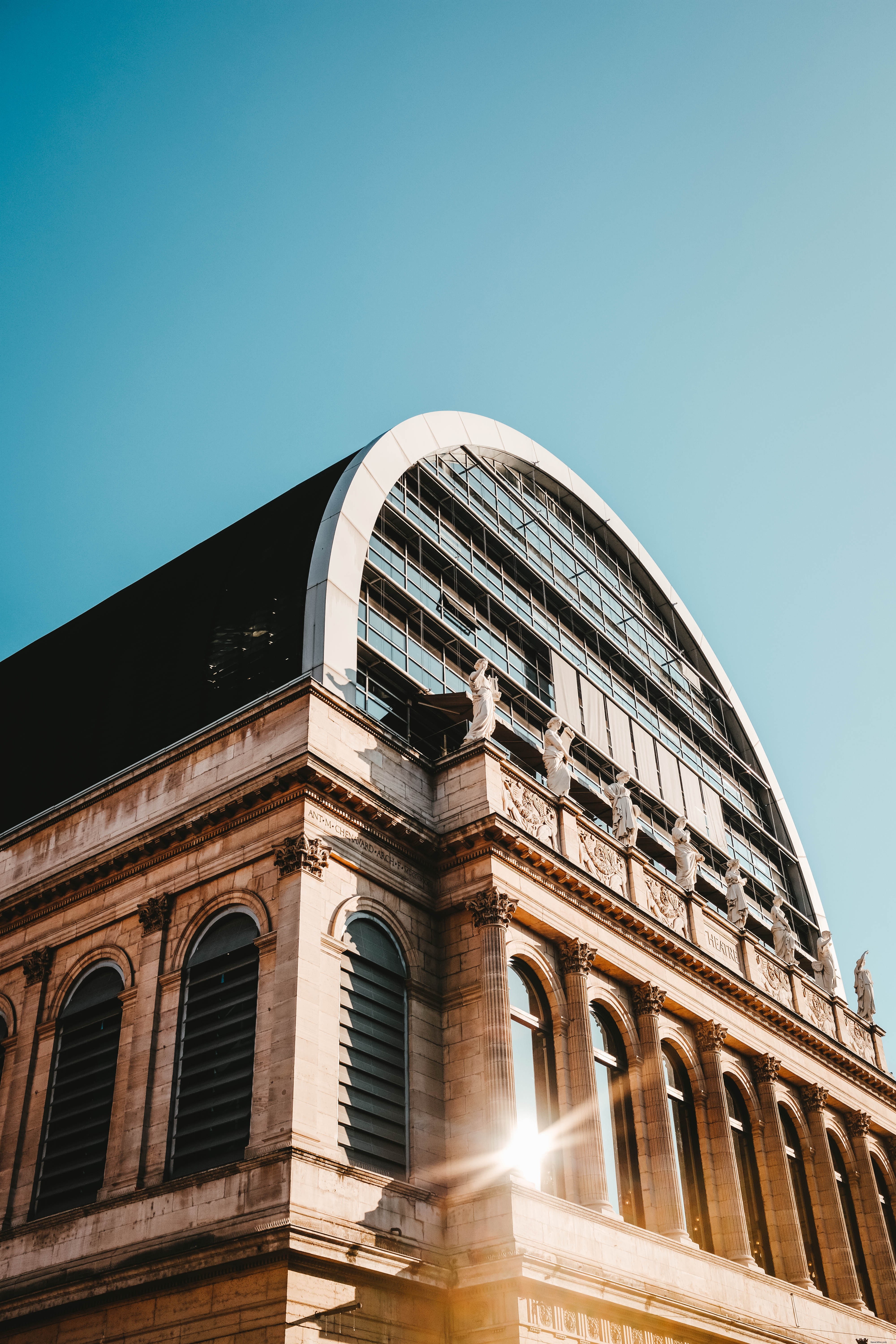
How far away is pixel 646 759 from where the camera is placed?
44.1 m

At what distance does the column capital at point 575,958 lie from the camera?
94.9 ft

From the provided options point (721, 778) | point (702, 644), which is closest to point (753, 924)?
point (721, 778)

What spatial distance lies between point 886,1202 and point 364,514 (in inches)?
1073

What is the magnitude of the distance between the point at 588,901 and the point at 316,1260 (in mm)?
11466

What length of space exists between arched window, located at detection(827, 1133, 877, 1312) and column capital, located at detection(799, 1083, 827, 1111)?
1.03 metres

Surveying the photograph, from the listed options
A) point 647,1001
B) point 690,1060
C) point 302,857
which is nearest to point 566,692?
point 647,1001

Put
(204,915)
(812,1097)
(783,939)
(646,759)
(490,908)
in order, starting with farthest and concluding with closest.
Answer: (646,759), (783,939), (812,1097), (490,908), (204,915)

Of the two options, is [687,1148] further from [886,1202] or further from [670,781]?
[670,781]

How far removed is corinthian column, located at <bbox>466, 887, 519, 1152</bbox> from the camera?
24.6 meters

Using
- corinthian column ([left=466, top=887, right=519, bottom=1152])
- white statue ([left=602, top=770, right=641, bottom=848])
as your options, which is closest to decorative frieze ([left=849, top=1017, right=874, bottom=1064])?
white statue ([left=602, top=770, right=641, bottom=848])

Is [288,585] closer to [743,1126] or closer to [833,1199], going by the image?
[743,1126]

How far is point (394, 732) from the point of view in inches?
1192

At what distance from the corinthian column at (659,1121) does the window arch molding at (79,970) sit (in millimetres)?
12740

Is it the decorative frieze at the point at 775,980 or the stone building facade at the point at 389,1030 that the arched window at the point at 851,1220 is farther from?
the decorative frieze at the point at 775,980
